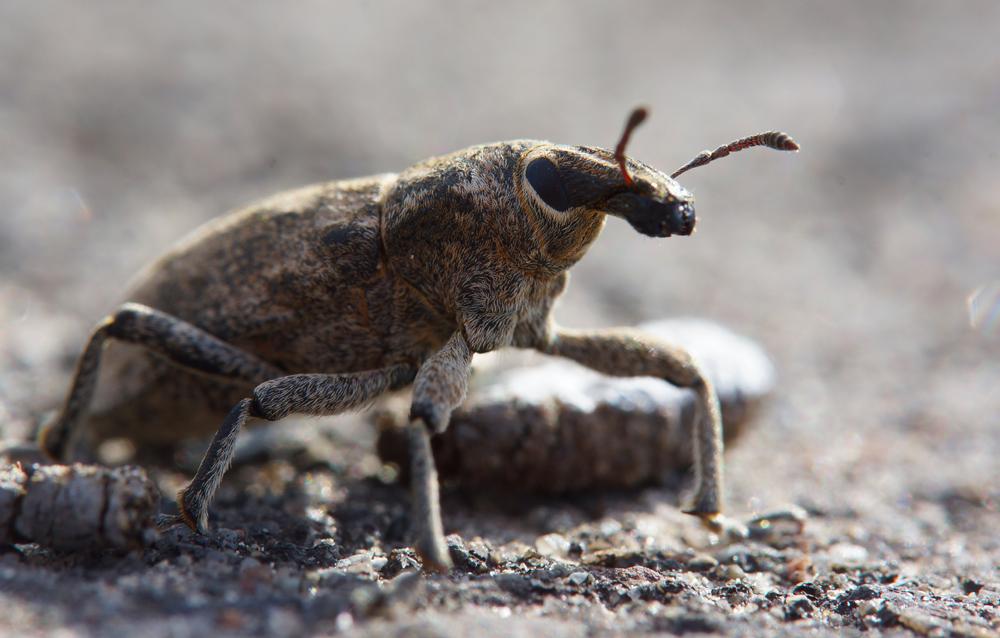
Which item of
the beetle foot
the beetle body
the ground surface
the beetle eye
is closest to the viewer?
the ground surface

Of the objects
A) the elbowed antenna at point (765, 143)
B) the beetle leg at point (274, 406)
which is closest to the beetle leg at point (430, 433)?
the beetle leg at point (274, 406)

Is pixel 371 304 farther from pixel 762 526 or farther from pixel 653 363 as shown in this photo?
pixel 762 526

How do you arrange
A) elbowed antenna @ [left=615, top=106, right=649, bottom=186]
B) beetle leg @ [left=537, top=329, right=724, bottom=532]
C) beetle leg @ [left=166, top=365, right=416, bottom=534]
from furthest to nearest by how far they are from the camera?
beetle leg @ [left=537, top=329, right=724, bottom=532], beetle leg @ [left=166, top=365, right=416, bottom=534], elbowed antenna @ [left=615, top=106, right=649, bottom=186]

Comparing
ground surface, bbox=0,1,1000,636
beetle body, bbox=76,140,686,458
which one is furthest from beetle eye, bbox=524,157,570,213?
ground surface, bbox=0,1,1000,636

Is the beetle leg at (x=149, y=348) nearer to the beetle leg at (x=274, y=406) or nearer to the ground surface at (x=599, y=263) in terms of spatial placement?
the beetle leg at (x=274, y=406)

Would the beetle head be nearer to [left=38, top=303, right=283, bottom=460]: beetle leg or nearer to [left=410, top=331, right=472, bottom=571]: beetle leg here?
[left=410, top=331, right=472, bottom=571]: beetle leg

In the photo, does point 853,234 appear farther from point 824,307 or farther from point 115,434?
point 115,434
